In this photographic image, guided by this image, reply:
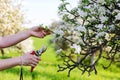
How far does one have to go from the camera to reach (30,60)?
16.4 feet

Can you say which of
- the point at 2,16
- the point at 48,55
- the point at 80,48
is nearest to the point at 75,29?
the point at 80,48

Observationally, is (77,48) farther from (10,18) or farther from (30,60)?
(10,18)

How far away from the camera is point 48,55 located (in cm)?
7319

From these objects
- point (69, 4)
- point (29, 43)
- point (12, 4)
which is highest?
point (12, 4)

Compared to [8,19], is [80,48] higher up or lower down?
lower down

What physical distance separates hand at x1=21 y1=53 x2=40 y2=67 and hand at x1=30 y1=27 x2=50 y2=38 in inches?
47.8

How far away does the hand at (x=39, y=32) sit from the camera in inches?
246

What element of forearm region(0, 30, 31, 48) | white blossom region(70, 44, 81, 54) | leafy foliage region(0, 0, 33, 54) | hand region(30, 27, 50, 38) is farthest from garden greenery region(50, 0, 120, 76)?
leafy foliage region(0, 0, 33, 54)

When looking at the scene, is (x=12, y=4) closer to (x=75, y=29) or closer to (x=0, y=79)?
(x=0, y=79)

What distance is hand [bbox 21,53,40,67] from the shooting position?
16.4ft

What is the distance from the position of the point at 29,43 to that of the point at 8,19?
31.1 ft

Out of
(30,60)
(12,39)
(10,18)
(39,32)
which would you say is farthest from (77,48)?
(10,18)

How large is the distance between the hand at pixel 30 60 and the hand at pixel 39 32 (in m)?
1.22

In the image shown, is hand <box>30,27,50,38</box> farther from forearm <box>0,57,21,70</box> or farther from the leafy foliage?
the leafy foliage
